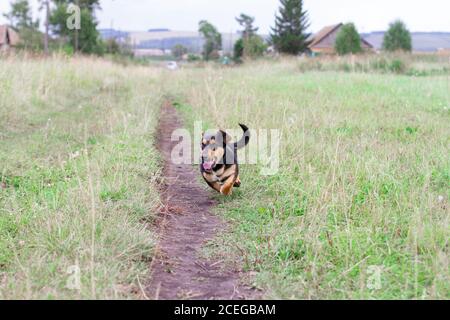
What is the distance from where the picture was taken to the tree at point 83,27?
31406 millimetres

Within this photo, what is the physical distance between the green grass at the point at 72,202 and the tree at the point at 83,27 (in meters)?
23.0

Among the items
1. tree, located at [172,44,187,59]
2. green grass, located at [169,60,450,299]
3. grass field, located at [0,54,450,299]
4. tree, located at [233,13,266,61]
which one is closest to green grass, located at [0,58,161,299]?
grass field, located at [0,54,450,299]

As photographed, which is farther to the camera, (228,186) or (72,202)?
(228,186)

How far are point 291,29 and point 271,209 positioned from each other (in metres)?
40.8

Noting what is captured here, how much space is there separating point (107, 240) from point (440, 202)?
2580 millimetres

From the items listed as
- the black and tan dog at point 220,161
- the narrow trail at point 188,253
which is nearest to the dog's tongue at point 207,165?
the black and tan dog at point 220,161

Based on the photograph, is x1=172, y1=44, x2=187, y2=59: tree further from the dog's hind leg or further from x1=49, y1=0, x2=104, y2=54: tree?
the dog's hind leg

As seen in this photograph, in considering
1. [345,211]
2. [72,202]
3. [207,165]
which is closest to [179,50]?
[207,165]

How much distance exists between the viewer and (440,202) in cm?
405

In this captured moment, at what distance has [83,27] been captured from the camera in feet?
102

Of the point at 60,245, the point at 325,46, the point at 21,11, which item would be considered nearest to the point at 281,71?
the point at 60,245

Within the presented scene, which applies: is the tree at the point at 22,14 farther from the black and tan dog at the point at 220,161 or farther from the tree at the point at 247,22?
the black and tan dog at the point at 220,161

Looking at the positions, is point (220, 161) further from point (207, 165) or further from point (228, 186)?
point (228, 186)
